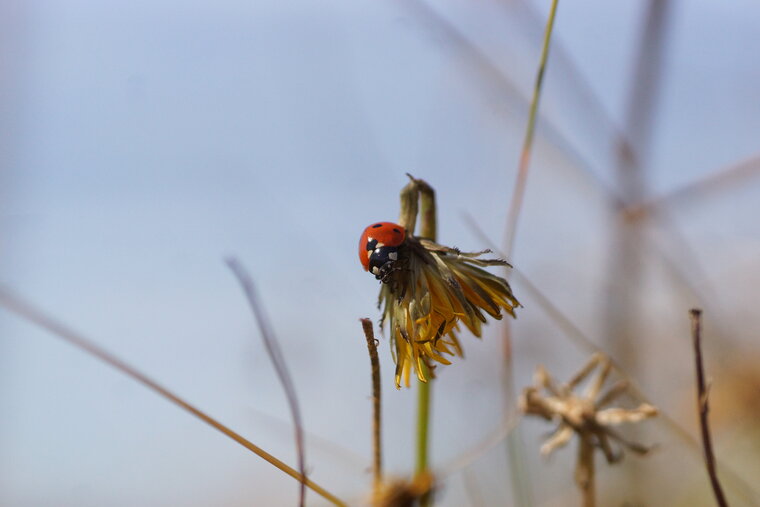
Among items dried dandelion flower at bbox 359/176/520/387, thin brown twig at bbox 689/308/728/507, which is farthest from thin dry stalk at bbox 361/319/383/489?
thin brown twig at bbox 689/308/728/507

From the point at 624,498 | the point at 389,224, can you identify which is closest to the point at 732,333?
the point at 624,498

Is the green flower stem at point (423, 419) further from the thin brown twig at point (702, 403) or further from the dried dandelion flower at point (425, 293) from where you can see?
the thin brown twig at point (702, 403)

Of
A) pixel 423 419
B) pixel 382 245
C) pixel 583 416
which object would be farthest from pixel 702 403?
pixel 382 245

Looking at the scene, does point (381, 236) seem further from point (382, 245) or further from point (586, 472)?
point (586, 472)

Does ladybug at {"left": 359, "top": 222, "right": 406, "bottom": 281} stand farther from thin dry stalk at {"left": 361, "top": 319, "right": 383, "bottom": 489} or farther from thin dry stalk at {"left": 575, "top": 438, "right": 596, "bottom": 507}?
thin dry stalk at {"left": 575, "top": 438, "right": 596, "bottom": 507}

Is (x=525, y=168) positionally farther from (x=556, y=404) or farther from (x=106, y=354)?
(x=106, y=354)

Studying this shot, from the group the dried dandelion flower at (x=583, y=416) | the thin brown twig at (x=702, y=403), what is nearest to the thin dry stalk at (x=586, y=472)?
the dried dandelion flower at (x=583, y=416)
